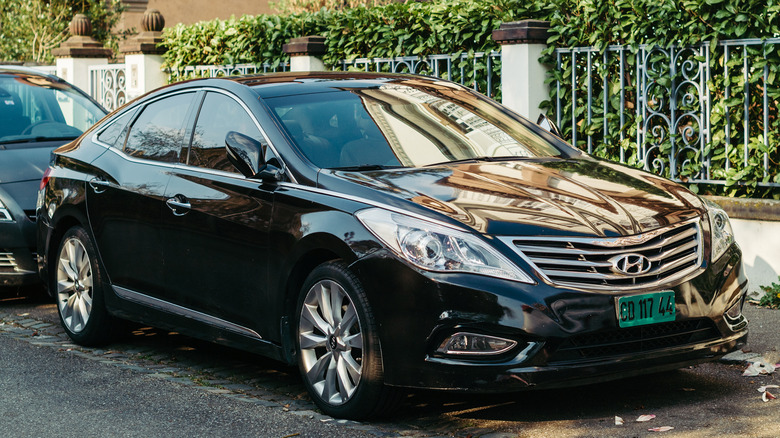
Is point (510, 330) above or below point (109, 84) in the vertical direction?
below

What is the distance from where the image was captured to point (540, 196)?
5277 mm

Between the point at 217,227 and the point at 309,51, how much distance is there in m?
6.23

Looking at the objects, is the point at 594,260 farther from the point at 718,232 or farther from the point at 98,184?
the point at 98,184

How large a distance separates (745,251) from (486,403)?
3.44 metres

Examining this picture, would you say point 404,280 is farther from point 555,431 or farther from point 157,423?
point 157,423

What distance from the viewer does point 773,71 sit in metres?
8.21

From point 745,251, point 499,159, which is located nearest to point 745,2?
point 745,251

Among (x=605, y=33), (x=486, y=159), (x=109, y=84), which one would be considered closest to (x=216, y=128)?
(x=486, y=159)

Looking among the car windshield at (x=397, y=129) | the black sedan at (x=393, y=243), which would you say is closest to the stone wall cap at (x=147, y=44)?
the black sedan at (x=393, y=243)

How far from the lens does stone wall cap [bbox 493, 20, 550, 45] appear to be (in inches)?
376

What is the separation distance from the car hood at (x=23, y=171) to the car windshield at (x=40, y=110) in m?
0.39

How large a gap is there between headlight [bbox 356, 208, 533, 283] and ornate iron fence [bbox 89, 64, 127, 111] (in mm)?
11413

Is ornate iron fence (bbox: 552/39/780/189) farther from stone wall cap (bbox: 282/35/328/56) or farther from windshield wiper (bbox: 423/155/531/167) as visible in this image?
stone wall cap (bbox: 282/35/328/56)

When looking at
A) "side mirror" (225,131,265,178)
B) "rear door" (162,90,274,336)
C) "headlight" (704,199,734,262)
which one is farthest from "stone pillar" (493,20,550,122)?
"side mirror" (225,131,265,178)
